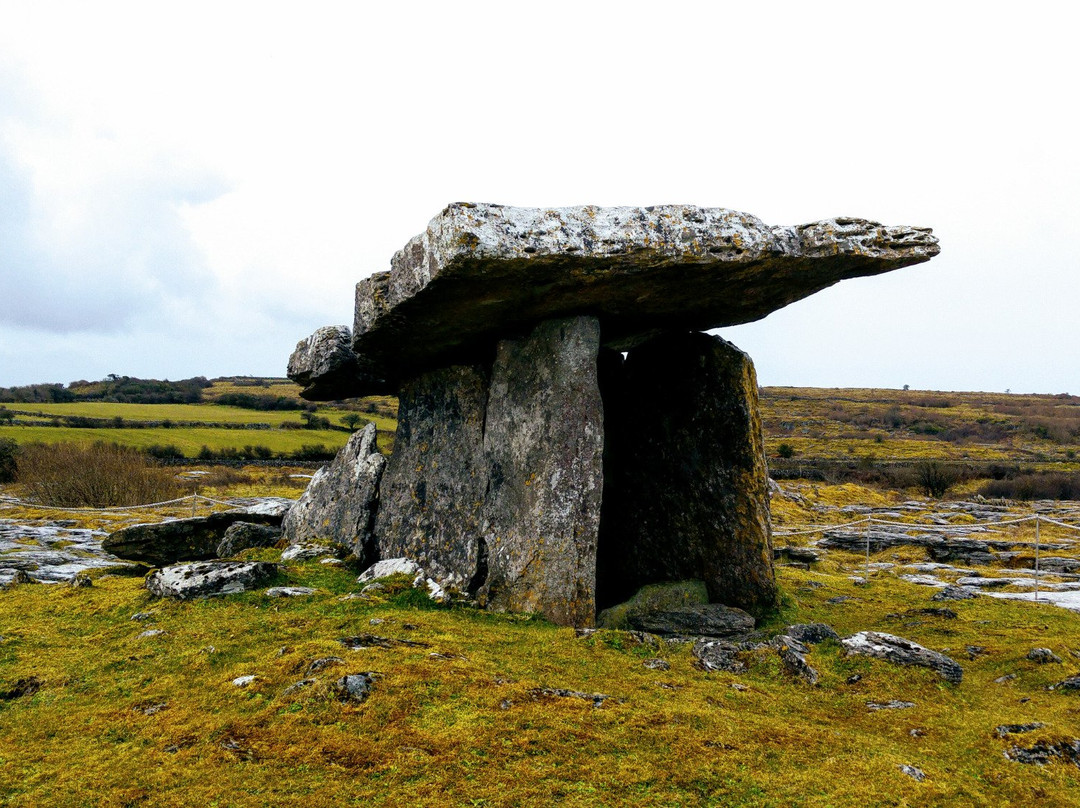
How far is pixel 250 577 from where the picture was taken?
7828 millimetres

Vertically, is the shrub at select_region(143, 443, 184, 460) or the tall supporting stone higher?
the tall supporting stone

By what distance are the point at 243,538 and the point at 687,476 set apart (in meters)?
6.50

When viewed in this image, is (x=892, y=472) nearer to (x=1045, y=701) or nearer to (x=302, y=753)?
(x=1045, y=701)

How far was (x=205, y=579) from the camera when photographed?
7.57 m

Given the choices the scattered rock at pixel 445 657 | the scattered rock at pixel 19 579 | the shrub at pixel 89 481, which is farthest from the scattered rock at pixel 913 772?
the shrub at pixel 89 481

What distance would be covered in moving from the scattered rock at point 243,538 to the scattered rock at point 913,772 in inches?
350

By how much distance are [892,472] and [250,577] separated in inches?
1421

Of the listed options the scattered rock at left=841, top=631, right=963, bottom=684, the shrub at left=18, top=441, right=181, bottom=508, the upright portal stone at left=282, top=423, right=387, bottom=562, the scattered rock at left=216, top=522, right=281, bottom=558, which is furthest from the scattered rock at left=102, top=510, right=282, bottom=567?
the shrub at left=18, top=441, right=181, bottom=508

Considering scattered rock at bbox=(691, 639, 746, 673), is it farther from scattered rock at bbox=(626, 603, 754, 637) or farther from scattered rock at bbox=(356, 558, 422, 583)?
scattered rock at bbox=(356, 558, 422, 583)

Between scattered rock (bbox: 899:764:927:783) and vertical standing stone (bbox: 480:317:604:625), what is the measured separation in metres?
3.75

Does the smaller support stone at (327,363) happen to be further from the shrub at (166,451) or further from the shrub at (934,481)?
the shrub at (166,451)

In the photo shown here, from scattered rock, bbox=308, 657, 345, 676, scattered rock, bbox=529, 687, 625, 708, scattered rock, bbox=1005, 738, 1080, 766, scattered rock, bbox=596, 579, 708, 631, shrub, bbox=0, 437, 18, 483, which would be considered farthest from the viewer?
shrub, bbox=0, 437, 18, 483

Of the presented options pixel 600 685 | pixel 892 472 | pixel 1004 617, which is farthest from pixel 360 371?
pixel 892 472

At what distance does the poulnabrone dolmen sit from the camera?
738 cm
